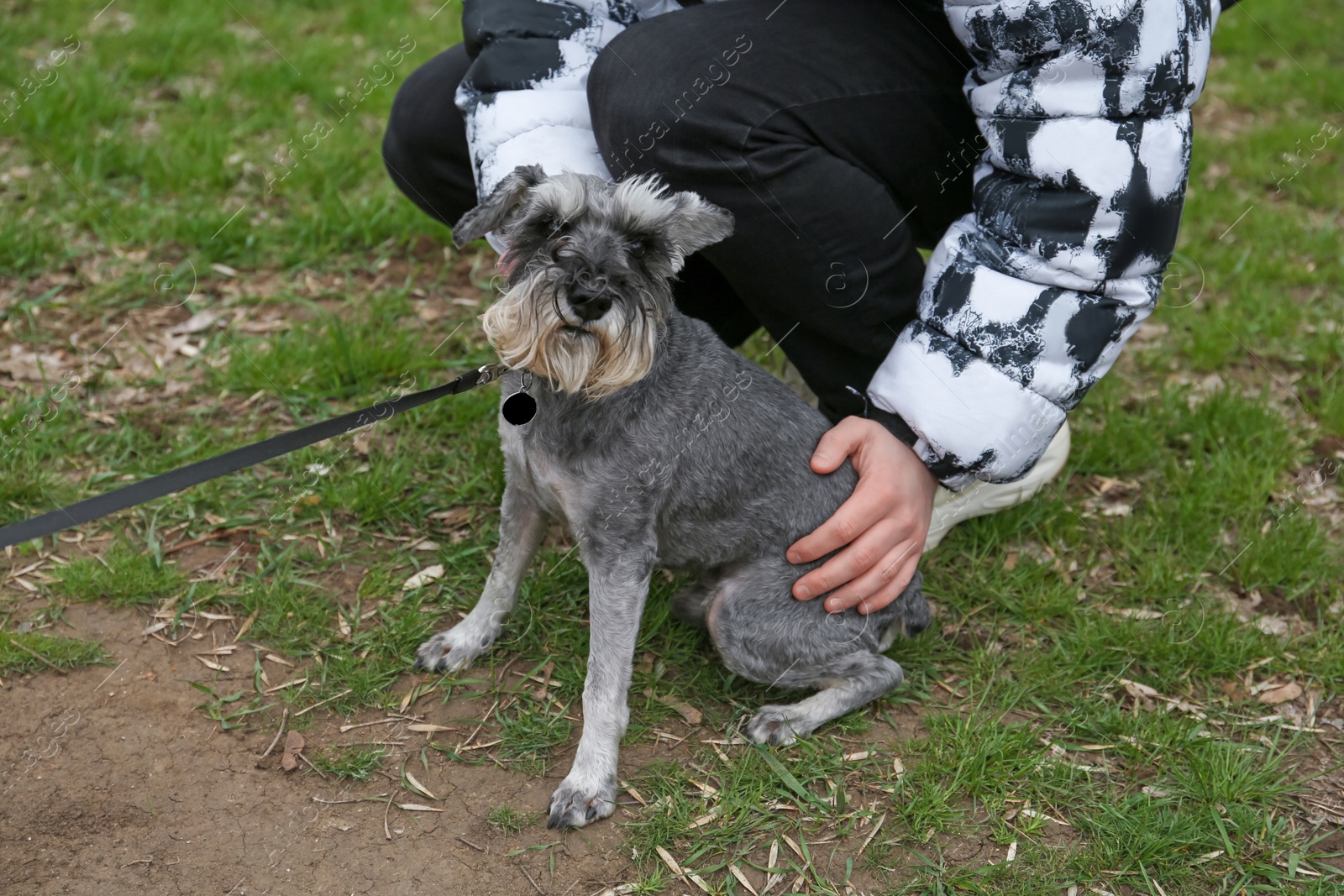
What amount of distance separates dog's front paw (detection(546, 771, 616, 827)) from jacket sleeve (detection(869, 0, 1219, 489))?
4.52ft

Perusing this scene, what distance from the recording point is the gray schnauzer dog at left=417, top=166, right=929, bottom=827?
2777 mm

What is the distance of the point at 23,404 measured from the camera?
4344 mm

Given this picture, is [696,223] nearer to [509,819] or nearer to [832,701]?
[832,701]

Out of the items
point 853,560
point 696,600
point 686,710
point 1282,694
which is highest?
point 853,560

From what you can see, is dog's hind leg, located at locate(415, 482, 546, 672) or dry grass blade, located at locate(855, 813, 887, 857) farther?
dog's hind leg, located at locate(415, 482, 546, 672)

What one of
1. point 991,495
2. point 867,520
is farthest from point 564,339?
point 991,495

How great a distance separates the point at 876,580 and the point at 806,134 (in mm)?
1428

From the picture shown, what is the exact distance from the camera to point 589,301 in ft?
8.84

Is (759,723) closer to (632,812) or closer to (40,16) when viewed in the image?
(632,812)

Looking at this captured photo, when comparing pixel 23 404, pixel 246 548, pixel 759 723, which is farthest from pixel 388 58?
pixel 759 723

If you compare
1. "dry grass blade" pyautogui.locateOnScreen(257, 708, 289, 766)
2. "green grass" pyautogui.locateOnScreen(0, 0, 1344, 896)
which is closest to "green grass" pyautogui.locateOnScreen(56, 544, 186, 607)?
"green grass" pyautogui.locateOnScreen(0, 0, 1344, 896)

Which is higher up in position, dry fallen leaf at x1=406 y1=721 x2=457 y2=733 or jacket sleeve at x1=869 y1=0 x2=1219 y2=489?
jacket sleeve at x1=869 y1=0 x2=1219 y2=489

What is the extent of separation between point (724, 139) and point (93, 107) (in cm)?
453

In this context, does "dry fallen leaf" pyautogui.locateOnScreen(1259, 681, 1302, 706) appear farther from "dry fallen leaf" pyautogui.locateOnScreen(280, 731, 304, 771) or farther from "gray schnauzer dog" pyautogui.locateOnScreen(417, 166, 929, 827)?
"dry fallen leaf" pyautogui.locateOnScreen(280, 731, 304, 771)
